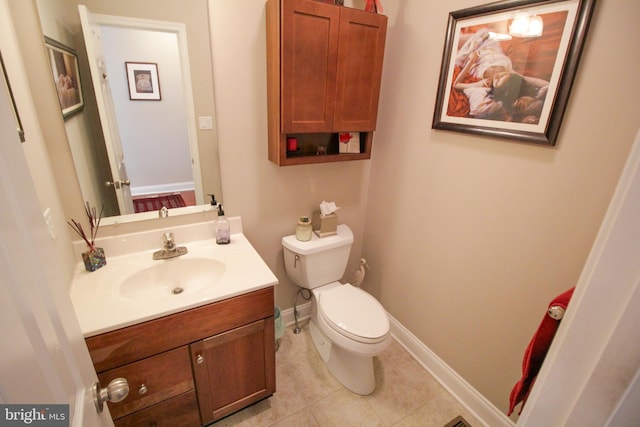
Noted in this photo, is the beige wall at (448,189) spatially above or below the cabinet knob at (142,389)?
above

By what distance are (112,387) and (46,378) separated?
0.83 ft

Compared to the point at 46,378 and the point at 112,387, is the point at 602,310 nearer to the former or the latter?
the point at 46,378

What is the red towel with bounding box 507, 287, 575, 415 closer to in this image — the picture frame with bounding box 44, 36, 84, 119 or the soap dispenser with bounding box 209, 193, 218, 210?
the soap dispenser with bounding box 209, 193, 218, 210

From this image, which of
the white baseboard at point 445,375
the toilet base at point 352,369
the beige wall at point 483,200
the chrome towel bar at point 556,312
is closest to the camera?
the chrome towel bar at point 556,312

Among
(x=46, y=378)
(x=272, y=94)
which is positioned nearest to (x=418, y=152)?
(x=272, y=94)

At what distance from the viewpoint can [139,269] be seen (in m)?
1.29

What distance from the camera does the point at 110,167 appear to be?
4.38ft

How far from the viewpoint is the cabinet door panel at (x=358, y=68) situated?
1404 mm

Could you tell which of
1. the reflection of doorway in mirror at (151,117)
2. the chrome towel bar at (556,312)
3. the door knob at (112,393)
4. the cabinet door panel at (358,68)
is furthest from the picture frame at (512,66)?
the door knob at (112,393)

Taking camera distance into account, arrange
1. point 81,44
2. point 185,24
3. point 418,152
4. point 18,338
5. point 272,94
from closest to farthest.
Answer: point 18,338
point 81,44
point 185,24
point 272,94
point 418,152

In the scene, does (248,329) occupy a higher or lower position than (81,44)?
lower

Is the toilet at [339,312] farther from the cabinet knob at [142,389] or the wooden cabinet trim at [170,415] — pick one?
the cabinet knob at [142,389]

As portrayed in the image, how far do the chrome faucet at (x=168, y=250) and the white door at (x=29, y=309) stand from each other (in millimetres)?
854

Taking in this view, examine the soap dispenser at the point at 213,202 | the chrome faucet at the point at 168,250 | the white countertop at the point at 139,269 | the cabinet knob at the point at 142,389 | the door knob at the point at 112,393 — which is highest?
the soap dispenser at the point at 213,202
